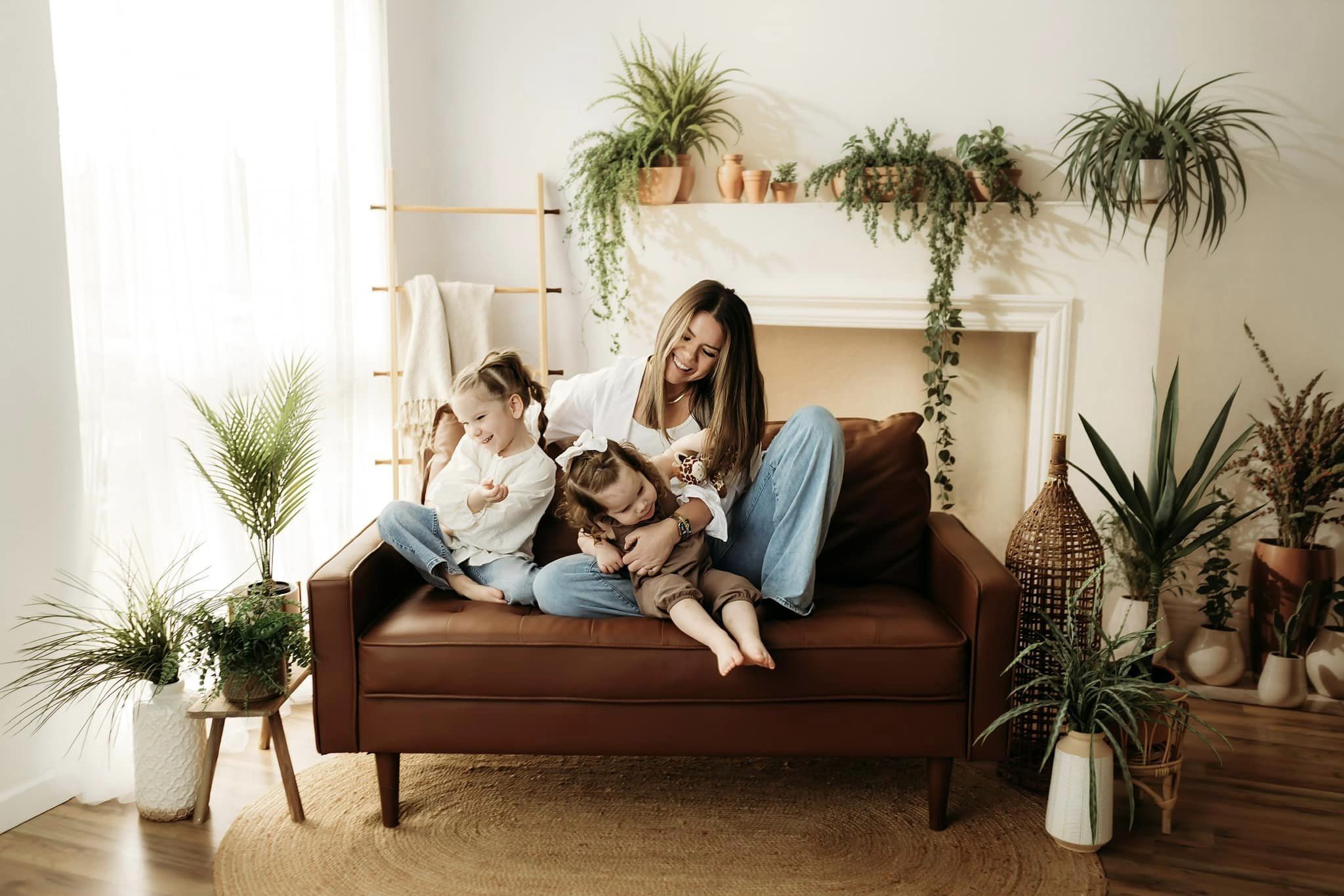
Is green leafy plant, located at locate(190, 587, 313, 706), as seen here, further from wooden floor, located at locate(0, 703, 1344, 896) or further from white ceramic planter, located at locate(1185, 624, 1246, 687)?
white ceramic planter, located at locate(1185, 624, 1246, 687)

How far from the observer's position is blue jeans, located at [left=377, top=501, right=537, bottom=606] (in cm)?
217

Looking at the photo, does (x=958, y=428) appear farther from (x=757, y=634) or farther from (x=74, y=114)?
(x=74, y=114)

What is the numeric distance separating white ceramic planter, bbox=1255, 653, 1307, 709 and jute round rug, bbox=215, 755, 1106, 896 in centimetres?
102

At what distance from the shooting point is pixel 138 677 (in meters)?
2.12

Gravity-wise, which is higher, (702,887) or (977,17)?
(977,17)

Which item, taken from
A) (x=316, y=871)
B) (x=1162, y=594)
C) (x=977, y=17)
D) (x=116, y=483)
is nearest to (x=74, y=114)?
(x=116, y=483)

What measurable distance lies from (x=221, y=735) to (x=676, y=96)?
7.08ft

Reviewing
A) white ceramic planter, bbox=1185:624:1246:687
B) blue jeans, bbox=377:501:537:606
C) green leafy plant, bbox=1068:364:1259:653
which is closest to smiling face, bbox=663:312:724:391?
blue jeans, bbox=377:501:537:606

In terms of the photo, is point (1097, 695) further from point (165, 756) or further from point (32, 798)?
point (32, 798)

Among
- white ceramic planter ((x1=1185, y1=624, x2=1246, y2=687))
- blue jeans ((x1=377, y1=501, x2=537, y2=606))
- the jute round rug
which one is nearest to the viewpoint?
the jute round rug

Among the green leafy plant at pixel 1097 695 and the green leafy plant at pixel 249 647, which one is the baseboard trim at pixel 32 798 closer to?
the green leafy plant at pixel 249 647

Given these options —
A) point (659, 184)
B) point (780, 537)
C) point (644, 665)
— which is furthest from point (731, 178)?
point (644, 665)

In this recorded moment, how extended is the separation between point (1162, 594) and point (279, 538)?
268cm

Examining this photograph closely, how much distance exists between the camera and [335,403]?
2.98 metres
